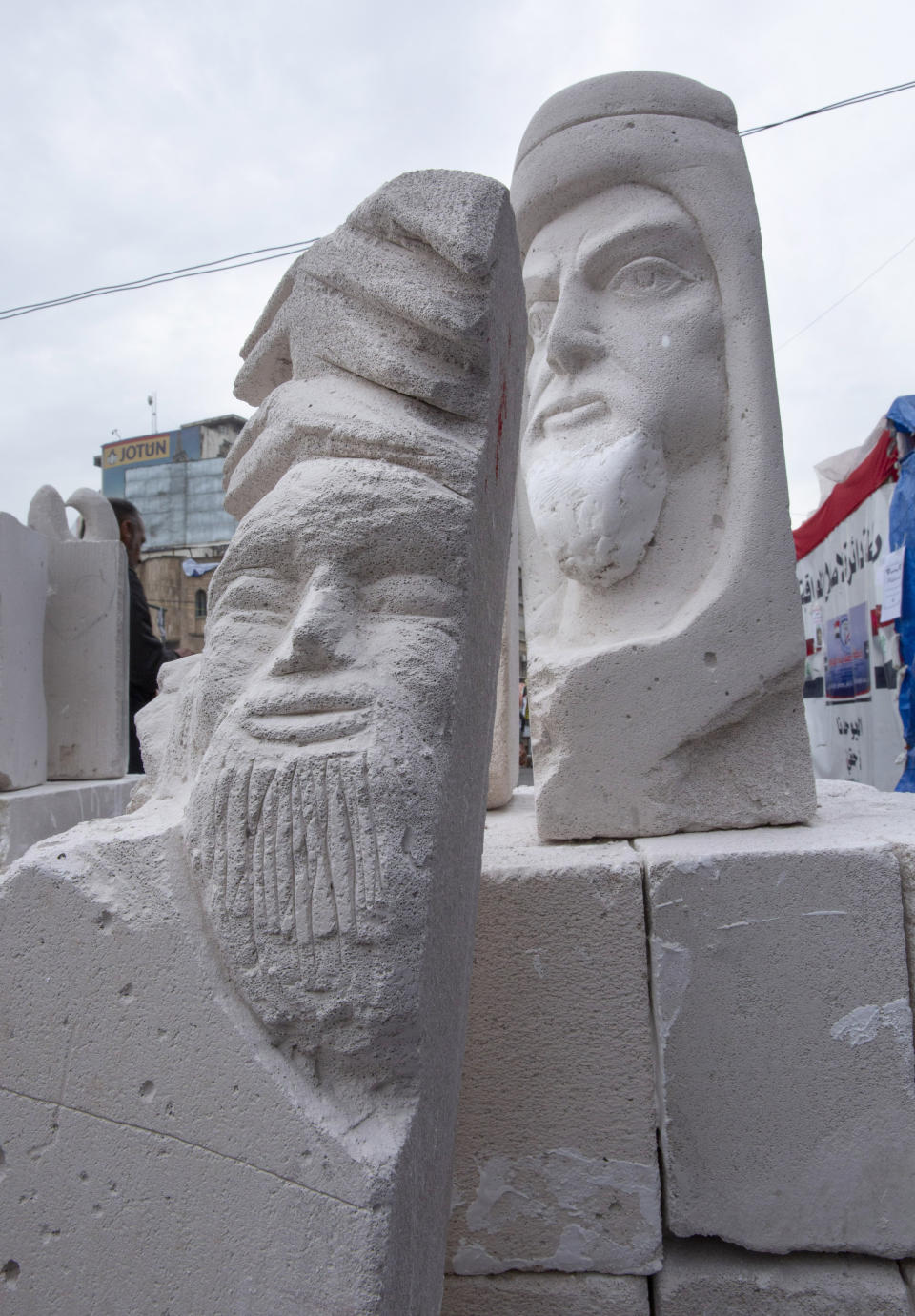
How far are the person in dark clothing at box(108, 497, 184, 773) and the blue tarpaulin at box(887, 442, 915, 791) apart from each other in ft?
10.8

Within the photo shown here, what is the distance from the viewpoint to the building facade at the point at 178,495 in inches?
477

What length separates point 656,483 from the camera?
78.4 inches

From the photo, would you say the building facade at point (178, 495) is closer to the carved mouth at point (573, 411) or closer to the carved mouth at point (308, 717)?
the carved mouth at point (573, 411)

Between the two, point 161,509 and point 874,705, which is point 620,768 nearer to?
point 874,705

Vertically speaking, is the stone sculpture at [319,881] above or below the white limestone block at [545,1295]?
above

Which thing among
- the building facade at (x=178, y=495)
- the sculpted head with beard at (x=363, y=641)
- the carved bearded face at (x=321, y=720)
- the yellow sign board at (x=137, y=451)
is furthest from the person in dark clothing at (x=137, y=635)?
the yellow sign board at (x=137, y=451)

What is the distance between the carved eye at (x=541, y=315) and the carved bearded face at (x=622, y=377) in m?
0.08

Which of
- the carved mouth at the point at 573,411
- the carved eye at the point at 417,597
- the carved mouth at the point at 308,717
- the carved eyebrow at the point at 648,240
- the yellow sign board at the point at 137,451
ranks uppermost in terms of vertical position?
the yellow sign board at the point at 137,451

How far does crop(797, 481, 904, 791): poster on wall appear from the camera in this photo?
4219 millimetres

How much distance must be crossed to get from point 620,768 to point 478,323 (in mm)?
962

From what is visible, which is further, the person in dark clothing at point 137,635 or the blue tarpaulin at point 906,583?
the person in dark clothing at point 137,635

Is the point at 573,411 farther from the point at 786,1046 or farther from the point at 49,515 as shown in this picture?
the point at 49,515

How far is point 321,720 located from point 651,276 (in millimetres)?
1453

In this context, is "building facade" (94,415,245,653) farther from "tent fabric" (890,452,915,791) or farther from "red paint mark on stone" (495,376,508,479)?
"red paint mark on stone" (495,376,508,479)
